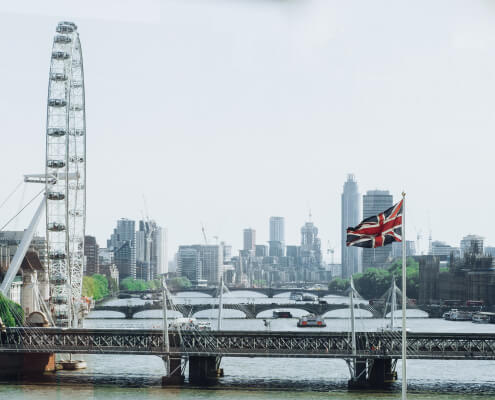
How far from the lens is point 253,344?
1081 cm

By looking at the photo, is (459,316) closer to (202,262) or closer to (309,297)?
(309,297)

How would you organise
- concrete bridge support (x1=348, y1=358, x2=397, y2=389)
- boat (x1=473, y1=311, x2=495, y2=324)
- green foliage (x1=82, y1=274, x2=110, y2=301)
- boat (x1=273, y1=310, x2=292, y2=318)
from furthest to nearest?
boat (x1=273, y1=310, x2=292, y2=318) → boat (x1=473, y1=311, x2=495, y2=324) → green foliage (x1=82, y1=274, x2=110, y2=301) → concrete bridge support (x1=348, y1=358, x2=397, y2=389)

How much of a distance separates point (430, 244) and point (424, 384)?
5.65 m

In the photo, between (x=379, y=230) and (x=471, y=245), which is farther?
(x=471, y=245)

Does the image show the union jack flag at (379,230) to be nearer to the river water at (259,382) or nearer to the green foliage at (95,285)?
the river water at (259,382)

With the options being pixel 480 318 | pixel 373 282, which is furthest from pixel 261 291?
pixel 480 318

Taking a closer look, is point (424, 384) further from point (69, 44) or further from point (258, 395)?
point (69, 44)

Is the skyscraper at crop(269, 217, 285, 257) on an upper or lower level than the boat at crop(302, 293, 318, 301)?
upper

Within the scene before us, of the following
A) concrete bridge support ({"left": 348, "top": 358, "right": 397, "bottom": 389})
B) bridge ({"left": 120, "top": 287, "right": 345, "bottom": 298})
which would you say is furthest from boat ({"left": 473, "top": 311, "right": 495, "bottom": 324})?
concrete bridge support ({"left": 348, "top": 358, "right": 397, "bottom": 389})

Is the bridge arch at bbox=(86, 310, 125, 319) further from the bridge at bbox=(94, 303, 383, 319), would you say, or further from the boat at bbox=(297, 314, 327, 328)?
the boat at bbox=(297, 314, 327, 328)

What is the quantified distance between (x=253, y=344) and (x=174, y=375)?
1.00m

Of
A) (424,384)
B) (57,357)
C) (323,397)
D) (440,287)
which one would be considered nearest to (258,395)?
(323,397)

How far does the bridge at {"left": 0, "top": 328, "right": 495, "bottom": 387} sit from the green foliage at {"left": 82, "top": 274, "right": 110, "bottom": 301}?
5260mm

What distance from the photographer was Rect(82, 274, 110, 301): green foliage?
16453mm
